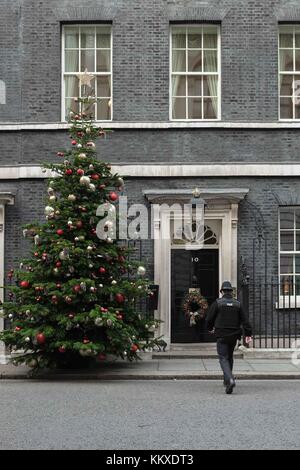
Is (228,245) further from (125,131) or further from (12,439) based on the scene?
(12,439)

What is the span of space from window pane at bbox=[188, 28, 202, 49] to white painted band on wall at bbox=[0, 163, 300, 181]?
288cm

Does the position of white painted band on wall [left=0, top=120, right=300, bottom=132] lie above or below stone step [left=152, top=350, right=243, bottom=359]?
above

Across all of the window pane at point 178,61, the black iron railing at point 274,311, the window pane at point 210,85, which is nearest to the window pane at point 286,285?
the black iron railing at point 274,311

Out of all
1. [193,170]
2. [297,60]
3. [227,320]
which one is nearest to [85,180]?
[227,320]

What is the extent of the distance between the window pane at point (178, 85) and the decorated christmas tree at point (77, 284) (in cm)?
373

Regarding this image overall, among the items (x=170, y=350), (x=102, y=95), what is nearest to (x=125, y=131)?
(x=102, y=95)

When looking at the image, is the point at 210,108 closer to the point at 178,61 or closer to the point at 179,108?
the point at 179,108

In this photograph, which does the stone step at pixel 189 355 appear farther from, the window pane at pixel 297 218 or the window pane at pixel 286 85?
the window pane at pixel 286 85

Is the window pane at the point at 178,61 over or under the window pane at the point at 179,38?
under

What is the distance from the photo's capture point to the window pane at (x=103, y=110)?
17.3m

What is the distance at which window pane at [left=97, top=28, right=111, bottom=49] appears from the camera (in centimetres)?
1733

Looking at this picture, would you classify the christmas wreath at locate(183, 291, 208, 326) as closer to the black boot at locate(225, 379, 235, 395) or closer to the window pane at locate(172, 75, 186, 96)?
the window pane at locate(172, 75, 186, 96)

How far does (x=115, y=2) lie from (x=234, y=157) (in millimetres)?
4527

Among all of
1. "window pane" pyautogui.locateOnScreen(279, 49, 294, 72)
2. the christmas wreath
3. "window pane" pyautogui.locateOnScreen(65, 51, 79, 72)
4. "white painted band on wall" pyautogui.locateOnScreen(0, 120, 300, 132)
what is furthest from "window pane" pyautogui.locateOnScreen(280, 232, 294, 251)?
"window pane" pyautogui.locateOnScreen(65, 51, 79, 72)
